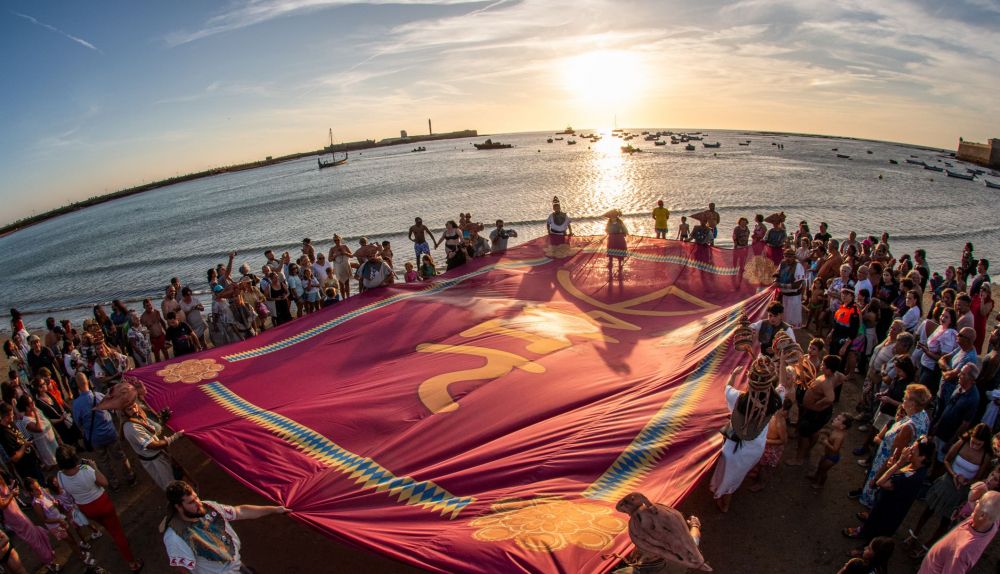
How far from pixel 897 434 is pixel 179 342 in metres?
11.8

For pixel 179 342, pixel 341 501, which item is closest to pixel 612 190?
pixel 179 342

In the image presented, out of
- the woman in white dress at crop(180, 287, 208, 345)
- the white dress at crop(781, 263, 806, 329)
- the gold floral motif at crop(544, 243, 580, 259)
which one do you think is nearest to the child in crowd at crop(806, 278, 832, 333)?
the white dress at crop(781, 263, 806, 329)

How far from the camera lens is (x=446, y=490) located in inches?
173

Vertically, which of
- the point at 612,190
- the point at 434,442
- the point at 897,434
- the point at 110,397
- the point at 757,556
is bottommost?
the point at 757,556

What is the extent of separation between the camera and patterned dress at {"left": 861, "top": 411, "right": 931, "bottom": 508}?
5.14 metres

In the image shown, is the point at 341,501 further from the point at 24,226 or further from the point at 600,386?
the point at 24,226

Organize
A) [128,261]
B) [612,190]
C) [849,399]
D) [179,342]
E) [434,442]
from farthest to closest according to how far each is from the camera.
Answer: [612,190]
[128,261]
[179,342]
[849,399]
[434,442]

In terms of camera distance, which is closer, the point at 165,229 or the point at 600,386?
the point at 600,386

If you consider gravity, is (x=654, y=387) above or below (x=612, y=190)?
below

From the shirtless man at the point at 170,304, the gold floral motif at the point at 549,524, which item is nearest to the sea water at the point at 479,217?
the shirtless man at the point at 170,304

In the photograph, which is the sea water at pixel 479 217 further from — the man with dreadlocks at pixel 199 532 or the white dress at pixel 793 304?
the man with dreadlocks at pixel 199 532

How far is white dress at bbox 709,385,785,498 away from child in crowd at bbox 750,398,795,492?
2.78 ft

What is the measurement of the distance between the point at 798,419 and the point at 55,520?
10009 mm

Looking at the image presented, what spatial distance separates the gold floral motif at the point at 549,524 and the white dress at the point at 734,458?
6.89 feet
